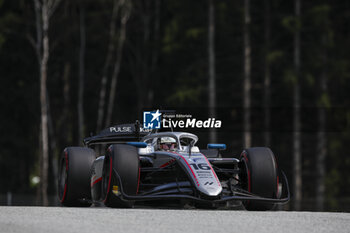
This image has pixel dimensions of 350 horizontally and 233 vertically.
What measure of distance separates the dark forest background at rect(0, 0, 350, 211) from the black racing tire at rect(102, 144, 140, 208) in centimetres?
2507

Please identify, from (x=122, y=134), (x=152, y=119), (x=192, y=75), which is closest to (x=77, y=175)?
(x=122, y=134)

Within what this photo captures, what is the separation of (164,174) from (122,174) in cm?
135

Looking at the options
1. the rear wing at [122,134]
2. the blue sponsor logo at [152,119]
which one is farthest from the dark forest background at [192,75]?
the blue sponsor logo at [152,119]

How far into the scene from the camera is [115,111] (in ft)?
146

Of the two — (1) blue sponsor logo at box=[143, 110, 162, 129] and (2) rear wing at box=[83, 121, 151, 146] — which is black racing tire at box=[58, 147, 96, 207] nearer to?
(2) rear wing at box=[83, 121, 151, 146]

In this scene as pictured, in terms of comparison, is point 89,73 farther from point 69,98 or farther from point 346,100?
point 346,100

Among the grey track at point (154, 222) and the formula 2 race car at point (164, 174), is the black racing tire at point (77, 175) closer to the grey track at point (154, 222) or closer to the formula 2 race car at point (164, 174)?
the formula 2 race car at point (164, 174)

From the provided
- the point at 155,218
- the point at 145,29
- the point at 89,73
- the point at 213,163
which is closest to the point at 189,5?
the point at 145,29

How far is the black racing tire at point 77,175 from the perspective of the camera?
43.0ft

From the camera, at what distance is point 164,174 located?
1266cm

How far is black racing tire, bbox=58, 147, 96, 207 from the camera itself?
43.0 feet

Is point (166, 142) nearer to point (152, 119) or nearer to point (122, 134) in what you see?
point (152, 119)

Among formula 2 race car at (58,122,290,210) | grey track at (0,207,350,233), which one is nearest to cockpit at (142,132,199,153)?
formula 2 race car at (58,122,290,210)

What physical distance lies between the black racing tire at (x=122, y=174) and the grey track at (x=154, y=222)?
699 millimetres
